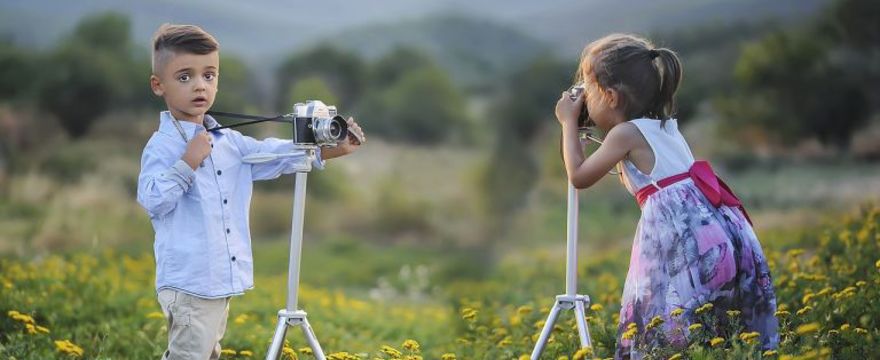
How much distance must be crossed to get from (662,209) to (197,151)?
5.31ft

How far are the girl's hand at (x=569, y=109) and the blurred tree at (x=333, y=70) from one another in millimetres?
13019

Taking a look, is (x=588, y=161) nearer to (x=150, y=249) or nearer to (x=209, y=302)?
(x=209, y=302)

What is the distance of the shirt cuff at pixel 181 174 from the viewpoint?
→ 11.7 ft

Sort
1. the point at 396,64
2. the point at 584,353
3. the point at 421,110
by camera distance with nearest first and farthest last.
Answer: the point at 584,353
the point at 421,110
the point at 396,64

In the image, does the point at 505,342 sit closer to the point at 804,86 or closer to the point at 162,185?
the point at 162,185

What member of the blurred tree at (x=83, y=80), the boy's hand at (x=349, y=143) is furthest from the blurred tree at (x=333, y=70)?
the boy's hand at (x=349, y=143)

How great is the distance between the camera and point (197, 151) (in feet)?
11.9

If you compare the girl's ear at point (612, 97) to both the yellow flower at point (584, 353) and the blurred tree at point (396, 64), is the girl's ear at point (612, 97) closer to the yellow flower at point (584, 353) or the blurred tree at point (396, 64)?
the yellow flower at point (584, 353)

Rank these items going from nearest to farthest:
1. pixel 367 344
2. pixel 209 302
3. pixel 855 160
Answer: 1. pixel 209 302
2. pixel 367 344
3. pixel 855 160

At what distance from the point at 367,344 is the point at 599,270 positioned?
120 inches

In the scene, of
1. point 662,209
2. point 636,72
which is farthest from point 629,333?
point 636,72

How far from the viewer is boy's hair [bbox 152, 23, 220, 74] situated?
3701 mm

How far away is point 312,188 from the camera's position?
1609 cm

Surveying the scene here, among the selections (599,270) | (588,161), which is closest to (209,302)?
(588,161)
